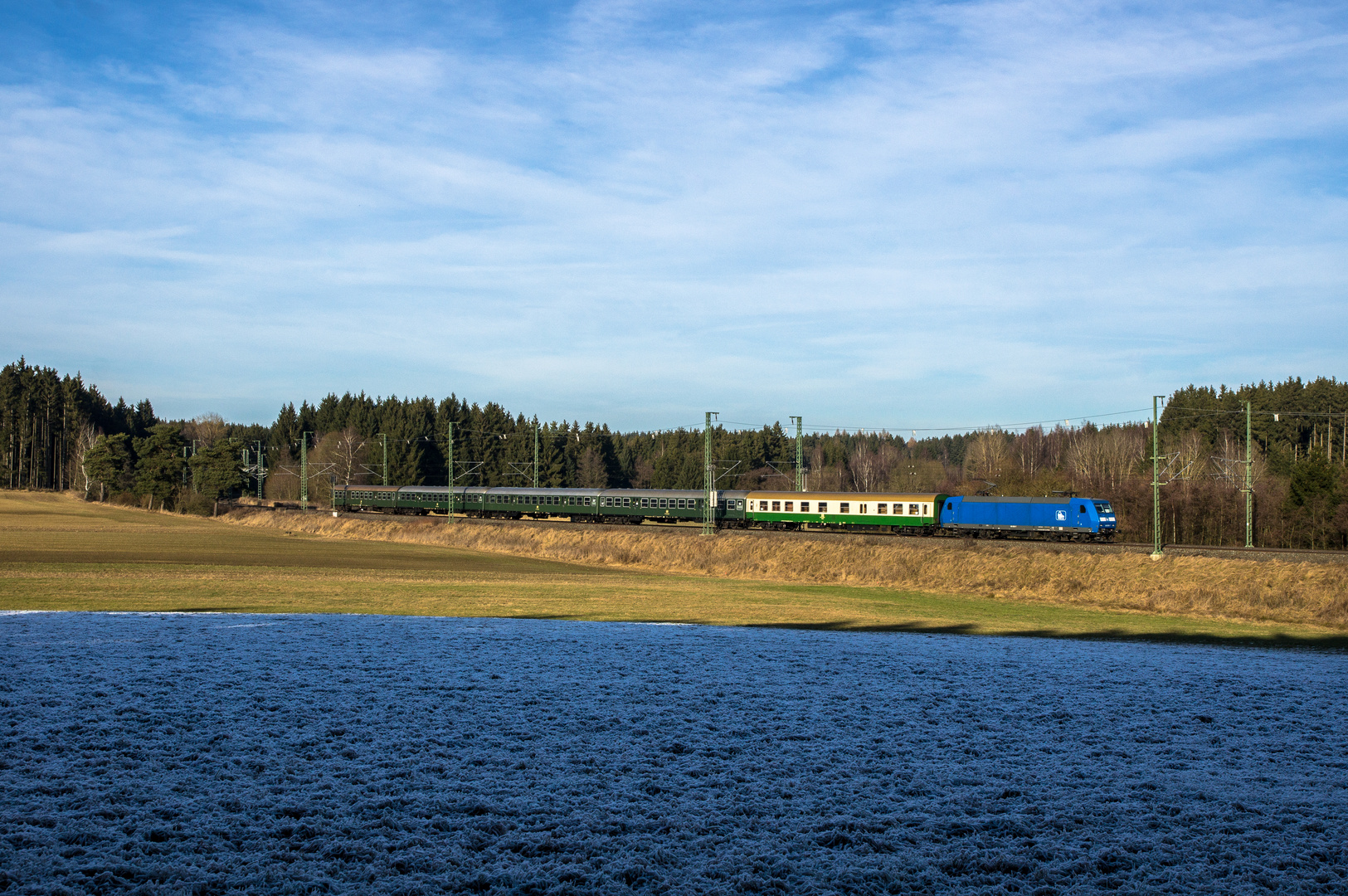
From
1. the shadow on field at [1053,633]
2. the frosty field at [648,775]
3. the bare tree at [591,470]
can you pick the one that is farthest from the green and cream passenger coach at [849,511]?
the bare tree at [591,470]

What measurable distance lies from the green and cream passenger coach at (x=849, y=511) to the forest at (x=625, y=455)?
18.8 meters

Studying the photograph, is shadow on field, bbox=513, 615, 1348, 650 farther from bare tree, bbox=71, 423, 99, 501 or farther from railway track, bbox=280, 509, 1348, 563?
bare tree, bbox=71, 423, 99, 501

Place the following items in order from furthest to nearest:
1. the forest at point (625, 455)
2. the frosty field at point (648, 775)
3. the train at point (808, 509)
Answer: the forest at point (625, 455), the train at point (808, 509), the frosty field at point (648, 775)

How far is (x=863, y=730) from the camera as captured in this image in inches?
384

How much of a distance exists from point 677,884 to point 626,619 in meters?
17.0

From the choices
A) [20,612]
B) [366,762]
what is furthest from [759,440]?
[366,762]

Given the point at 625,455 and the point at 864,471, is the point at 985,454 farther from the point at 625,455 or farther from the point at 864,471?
the point at 625,455

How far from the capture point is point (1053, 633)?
24422 millimetres

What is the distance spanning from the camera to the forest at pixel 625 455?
7875 centimetres

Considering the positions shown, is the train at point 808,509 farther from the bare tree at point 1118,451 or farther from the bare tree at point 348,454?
the bare tree at point 1118,451

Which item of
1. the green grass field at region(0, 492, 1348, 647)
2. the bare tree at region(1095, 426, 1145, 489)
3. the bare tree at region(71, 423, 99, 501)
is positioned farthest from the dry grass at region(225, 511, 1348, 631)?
the bare tree at region(71, 423, 99, 501)

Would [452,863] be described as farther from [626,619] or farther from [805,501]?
[805,501]

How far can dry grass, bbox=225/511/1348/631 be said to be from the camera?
35719 millimetres

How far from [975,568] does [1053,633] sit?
836 inches
